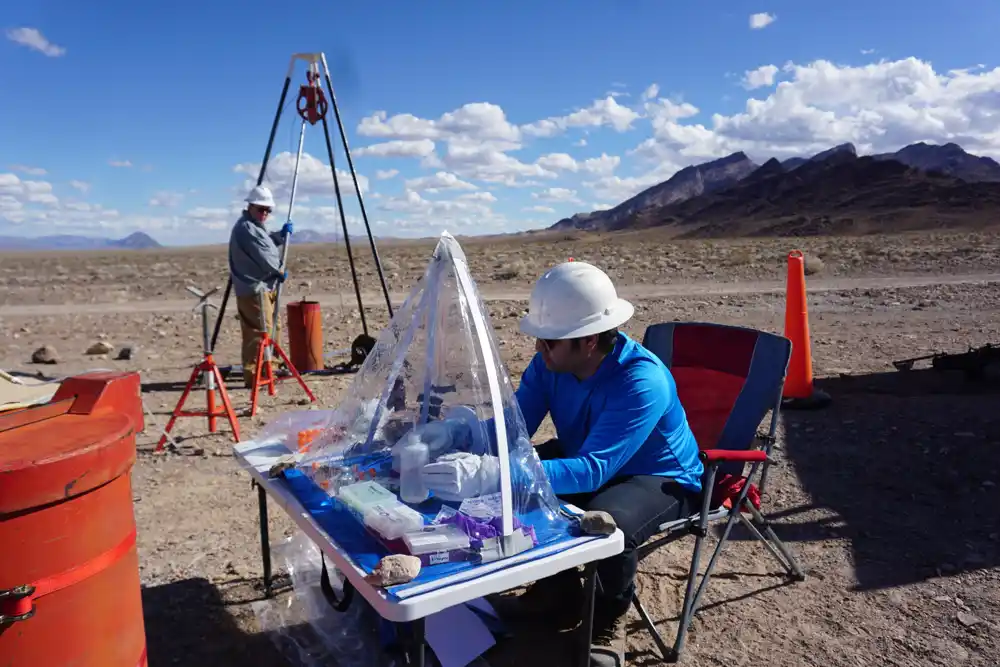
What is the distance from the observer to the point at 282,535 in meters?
4.20

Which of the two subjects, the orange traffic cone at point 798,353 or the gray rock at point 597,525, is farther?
the orange traffic cone at point 798,353

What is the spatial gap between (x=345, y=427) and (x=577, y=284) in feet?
3.05

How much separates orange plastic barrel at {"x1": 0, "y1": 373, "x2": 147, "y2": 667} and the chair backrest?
8.24ft

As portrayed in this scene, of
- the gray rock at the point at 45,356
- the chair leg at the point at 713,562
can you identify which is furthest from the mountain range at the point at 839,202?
the chair leg at the point at 713,562

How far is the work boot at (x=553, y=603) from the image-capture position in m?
3.24

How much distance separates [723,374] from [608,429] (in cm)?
128

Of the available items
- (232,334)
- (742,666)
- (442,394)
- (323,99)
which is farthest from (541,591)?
(232,334)

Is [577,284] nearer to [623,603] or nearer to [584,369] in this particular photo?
[584,369]

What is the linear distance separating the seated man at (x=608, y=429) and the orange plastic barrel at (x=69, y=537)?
1297 millimetres

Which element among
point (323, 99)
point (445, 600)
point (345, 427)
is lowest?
point (445, 600)

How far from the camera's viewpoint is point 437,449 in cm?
250

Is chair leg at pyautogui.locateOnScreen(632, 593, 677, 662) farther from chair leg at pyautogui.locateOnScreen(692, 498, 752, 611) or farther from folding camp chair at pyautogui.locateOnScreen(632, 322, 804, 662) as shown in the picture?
chair leg at pyautogui.locateOnScreen(692, 498, 752, 611)

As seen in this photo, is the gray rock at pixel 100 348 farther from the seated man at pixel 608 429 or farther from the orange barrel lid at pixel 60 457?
the seated man at pixel 608 429

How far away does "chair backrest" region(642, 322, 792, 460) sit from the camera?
11.9ft
